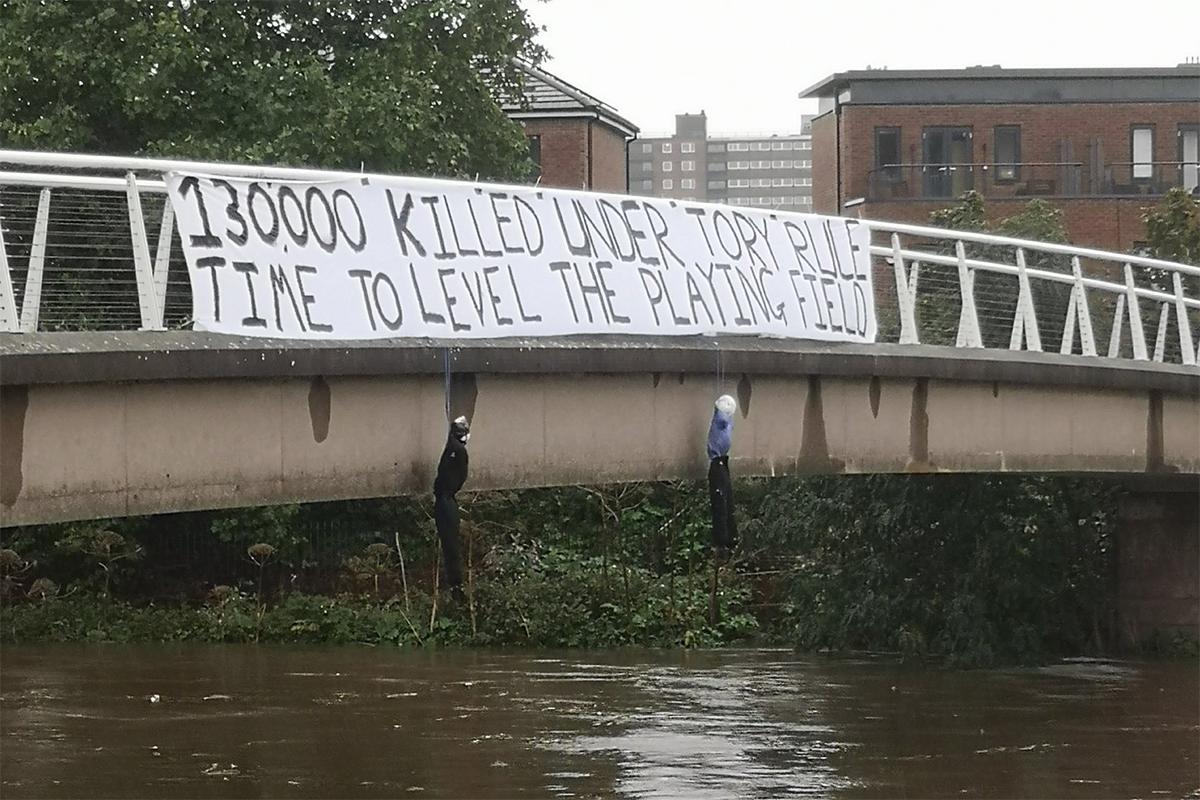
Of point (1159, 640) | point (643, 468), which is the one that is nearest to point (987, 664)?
point (1159, 640)

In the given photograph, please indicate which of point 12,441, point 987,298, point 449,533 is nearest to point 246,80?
point 987,298

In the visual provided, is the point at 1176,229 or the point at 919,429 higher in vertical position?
the point at 1176,229

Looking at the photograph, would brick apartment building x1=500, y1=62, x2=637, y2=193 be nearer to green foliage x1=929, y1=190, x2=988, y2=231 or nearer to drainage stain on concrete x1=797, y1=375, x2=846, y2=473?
green foliage x1=929, y1=190, x2=988, y2=231

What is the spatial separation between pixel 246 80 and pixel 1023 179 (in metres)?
27.4

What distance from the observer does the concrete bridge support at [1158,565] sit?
27.1 metres

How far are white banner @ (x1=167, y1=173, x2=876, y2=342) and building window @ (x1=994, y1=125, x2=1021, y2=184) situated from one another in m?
36.1

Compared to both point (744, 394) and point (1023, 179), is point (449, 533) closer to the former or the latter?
point (744, 394)

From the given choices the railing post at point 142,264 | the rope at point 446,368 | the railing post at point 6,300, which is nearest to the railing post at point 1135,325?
the rope at point 446,368

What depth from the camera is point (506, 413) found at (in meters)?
15.2

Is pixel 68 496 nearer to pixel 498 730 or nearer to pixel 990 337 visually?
pixel 498 730

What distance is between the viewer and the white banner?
13.1 m

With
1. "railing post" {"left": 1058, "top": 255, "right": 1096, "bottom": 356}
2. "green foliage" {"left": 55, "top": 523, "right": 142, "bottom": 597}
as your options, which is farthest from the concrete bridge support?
"green foliage" {"left": 55, "top": 523, "right": 142, "bottom": 597}

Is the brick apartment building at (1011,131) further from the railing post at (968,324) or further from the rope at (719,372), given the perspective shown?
the rope at (719,372)

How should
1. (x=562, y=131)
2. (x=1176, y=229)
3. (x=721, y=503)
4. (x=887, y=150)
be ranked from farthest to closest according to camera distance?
(x=562, y=131) < (x=887, y=150) < (x=1176, y=229) < (x=721, y=503)
